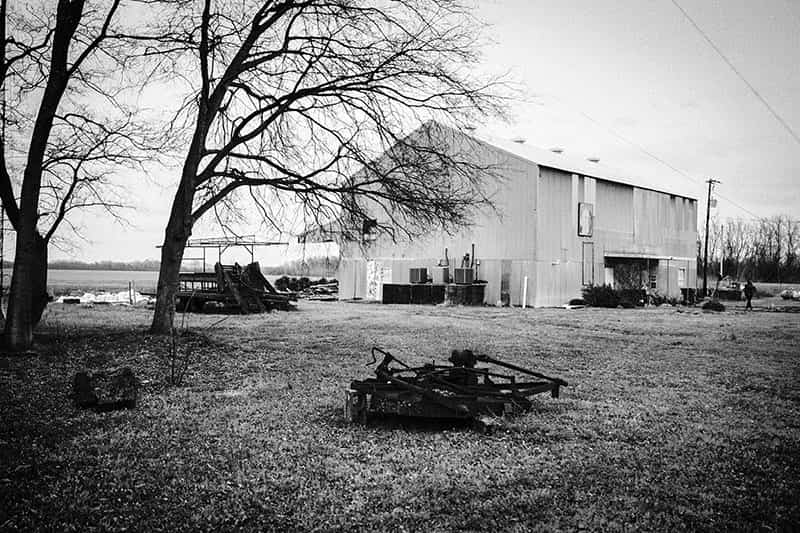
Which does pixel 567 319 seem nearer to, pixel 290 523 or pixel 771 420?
pixel 771 420

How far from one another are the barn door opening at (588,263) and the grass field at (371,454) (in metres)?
Result: 22.0

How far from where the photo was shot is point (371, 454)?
6609 mm

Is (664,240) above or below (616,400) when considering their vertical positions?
above

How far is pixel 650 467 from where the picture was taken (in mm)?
6289

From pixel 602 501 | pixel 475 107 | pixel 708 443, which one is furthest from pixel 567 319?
pixel 602 501

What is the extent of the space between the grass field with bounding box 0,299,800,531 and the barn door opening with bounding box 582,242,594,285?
72.3 ft

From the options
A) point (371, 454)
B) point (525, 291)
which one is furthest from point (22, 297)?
point (525, 291)

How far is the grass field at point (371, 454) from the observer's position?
16.6 feet

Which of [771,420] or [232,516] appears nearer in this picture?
[232,516]

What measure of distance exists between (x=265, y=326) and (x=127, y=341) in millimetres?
6665

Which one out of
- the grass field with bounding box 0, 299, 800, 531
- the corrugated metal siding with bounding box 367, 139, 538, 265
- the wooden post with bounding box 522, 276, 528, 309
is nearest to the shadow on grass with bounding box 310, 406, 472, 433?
the grass field with bounding box 0, 299, 800, 531

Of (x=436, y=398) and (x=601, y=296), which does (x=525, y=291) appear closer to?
(x=601, y=296)

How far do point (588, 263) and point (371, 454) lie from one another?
30734 mm

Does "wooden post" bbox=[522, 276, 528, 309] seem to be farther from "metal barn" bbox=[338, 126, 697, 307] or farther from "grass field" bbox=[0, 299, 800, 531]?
"grass field" bbox=[0, 299, 800, 531]
